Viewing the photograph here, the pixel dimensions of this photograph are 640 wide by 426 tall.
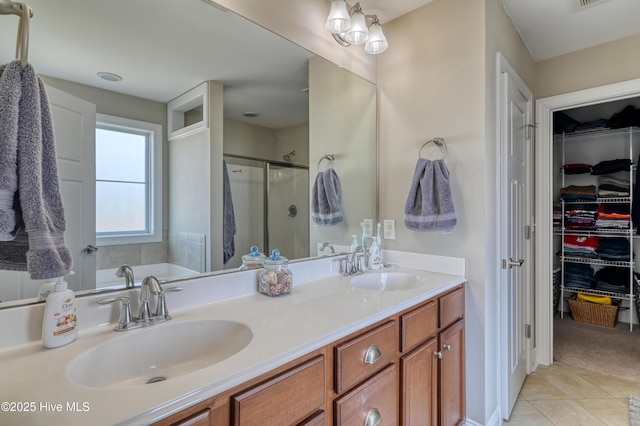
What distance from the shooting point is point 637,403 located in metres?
1.92

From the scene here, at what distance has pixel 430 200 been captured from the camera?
166cm

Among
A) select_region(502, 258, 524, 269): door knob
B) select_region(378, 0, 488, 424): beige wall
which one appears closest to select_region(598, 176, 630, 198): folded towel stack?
select_region(502, 258, 524, 269): door knob

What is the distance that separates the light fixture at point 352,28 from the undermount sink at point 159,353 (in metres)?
1.48

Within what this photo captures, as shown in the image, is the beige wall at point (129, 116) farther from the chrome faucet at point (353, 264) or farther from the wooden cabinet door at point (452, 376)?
the wooden cabinet door at point (452, 376)

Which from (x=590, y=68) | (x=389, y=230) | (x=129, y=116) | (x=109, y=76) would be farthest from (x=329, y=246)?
(x=590, y=68)

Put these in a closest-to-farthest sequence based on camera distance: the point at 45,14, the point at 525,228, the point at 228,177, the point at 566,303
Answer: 1. the point at 45,14
2. the point at 228,177
3. the point at 525,228
4. the point at 566,303

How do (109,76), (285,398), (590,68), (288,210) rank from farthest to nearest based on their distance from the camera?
1. (590,68)
2. (288,210)
3. (109,76)
4. (285,398)

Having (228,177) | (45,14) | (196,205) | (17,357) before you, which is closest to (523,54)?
(228,177)

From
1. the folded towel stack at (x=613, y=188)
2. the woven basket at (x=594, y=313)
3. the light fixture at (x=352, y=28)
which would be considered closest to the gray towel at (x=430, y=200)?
the light fixture at (x=352, y=28)

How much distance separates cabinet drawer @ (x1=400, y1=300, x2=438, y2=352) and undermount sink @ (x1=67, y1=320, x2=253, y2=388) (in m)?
0.62

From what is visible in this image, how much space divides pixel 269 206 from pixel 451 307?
3.30 feet

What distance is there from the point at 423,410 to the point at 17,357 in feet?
4.54

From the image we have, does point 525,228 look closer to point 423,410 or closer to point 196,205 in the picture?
point 423,410

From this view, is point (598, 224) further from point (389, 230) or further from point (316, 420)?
point (316, 420)
